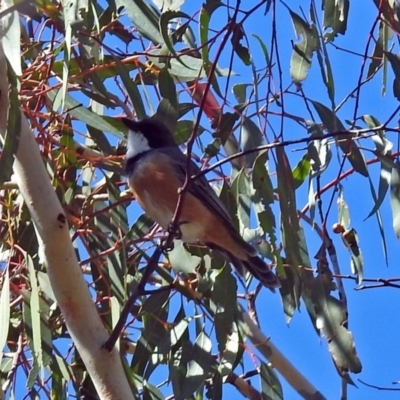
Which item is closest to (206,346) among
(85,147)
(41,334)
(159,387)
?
(159,387)

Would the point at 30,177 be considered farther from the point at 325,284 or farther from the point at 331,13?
the point at 331,13

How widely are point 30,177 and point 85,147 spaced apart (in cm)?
77

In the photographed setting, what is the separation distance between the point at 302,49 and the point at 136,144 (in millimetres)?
750

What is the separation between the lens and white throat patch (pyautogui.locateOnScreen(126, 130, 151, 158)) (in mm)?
2896

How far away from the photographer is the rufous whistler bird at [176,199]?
2785mm

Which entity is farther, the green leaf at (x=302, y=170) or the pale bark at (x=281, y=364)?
the pale bark at (x=281, y=364)

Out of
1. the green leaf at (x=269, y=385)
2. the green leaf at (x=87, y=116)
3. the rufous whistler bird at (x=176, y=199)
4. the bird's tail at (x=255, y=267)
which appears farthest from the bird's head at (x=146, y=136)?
the green leaf at (x=269, y=385)

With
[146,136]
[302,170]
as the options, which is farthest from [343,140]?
[146,136]

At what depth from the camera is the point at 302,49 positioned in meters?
2.42

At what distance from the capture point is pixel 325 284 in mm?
2529

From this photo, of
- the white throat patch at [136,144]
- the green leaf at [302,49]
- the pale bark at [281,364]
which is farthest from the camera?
the pale bark at [281,364]

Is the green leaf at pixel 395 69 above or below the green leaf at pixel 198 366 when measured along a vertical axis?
above

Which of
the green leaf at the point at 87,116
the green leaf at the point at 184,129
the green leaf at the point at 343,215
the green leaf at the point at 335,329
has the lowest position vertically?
the green leaf at the point at 335,329

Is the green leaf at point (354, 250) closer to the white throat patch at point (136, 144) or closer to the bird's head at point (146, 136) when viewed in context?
the bird's head at point (146, 136)
